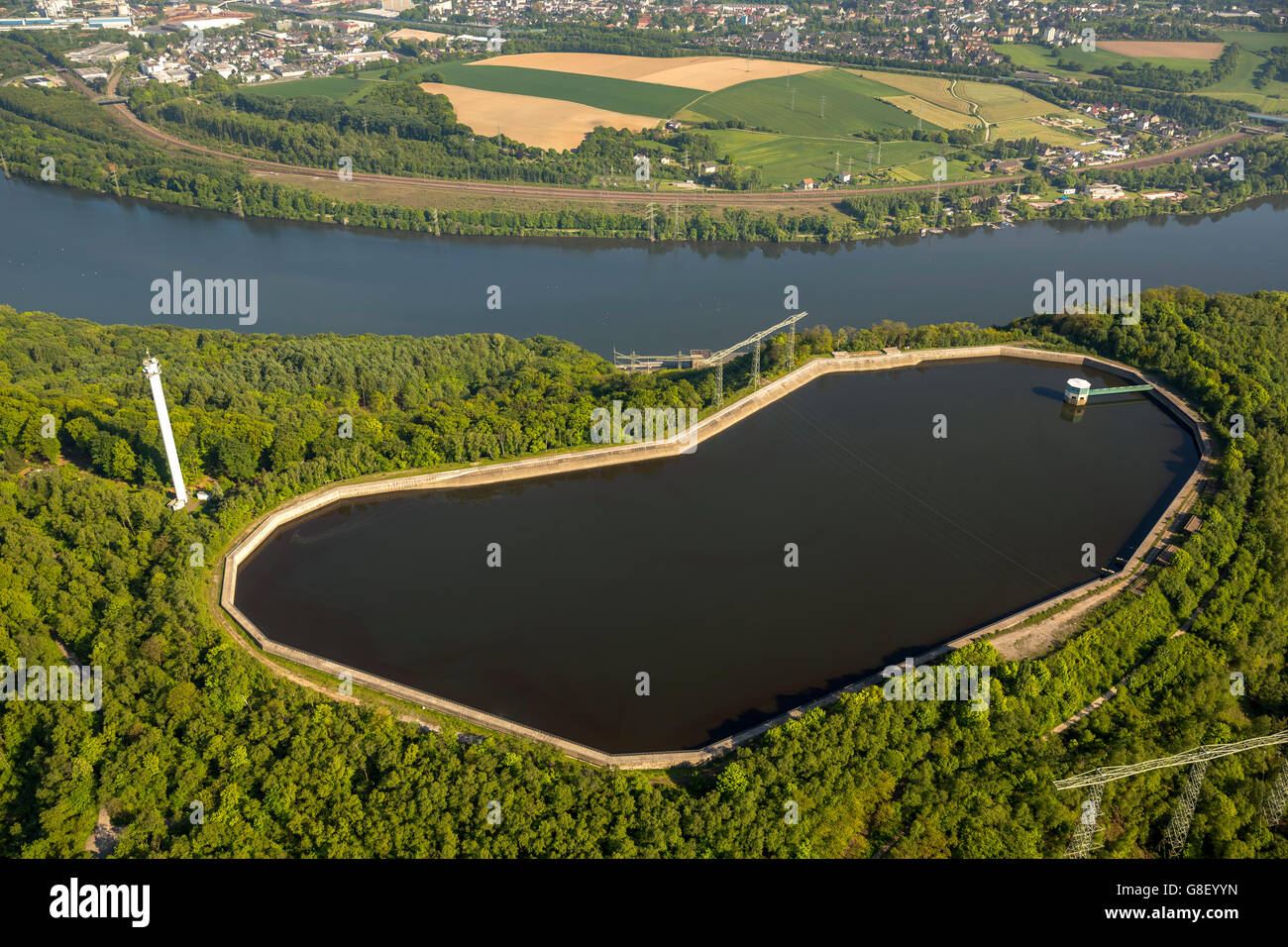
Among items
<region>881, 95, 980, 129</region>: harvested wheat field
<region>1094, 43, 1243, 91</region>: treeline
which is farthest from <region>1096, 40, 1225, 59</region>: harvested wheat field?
<region>881, 95, 980, 129</region>: harvested wheat field

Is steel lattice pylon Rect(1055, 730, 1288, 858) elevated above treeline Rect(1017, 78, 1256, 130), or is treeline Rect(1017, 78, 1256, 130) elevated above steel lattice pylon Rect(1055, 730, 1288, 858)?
treeline Rect(1017, 78, 1256, 130)

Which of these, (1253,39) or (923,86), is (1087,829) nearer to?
(923,86)

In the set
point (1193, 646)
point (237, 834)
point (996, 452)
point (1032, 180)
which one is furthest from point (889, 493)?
point (1032, 180)

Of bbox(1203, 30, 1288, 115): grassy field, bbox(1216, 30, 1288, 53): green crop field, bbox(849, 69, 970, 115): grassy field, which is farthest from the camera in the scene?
bbox(1216, 30, 1288, 53): green crop field

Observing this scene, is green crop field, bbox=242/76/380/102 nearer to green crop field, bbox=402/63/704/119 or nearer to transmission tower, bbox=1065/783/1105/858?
green crop field, bbox=402/63/704/119

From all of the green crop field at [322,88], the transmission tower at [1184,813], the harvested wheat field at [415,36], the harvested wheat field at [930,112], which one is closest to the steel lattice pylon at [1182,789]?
the transmission tower at [1184,813]

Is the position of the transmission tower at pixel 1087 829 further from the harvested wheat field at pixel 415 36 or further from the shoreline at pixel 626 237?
the harvested wheat field at pixel 415 36
